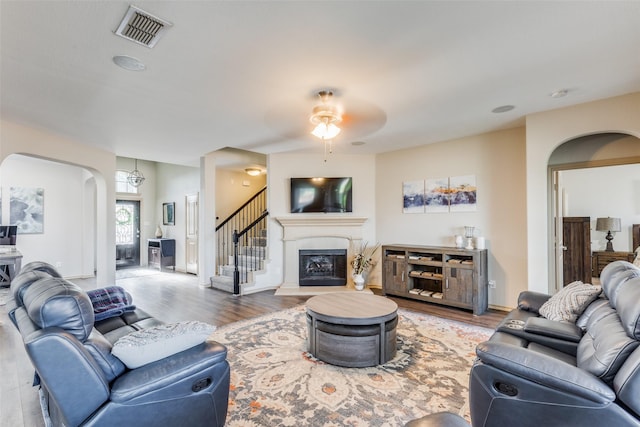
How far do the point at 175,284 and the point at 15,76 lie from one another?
4.72m

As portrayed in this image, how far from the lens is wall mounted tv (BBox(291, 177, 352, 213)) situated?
591 cm

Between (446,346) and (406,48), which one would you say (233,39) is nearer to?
(406,48)

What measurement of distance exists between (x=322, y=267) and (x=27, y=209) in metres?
6.46

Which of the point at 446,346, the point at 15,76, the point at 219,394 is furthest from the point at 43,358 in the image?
the point at 446,346

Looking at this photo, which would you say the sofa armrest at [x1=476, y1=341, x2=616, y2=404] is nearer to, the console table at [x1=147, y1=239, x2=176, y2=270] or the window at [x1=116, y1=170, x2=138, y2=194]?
the console table at [x1=147, y1=239, x2=176, y2=270]

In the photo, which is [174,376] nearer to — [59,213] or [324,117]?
[324,117]

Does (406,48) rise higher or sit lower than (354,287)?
higher

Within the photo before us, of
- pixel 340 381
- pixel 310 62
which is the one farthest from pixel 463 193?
pixel 340 381

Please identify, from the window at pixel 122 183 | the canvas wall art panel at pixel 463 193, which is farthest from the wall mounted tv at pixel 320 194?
the window at pixel 122 183

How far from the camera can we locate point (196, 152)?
5859 millimetres

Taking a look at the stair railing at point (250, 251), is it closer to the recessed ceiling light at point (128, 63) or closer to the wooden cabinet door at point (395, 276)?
the wooden cabinet door at point (395, 276)

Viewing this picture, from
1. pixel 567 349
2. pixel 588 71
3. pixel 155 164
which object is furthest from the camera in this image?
pixel 155 164

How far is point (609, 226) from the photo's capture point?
5711 millimetres

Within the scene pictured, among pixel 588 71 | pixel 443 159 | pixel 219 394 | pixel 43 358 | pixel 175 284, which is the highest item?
pixel 588 71
